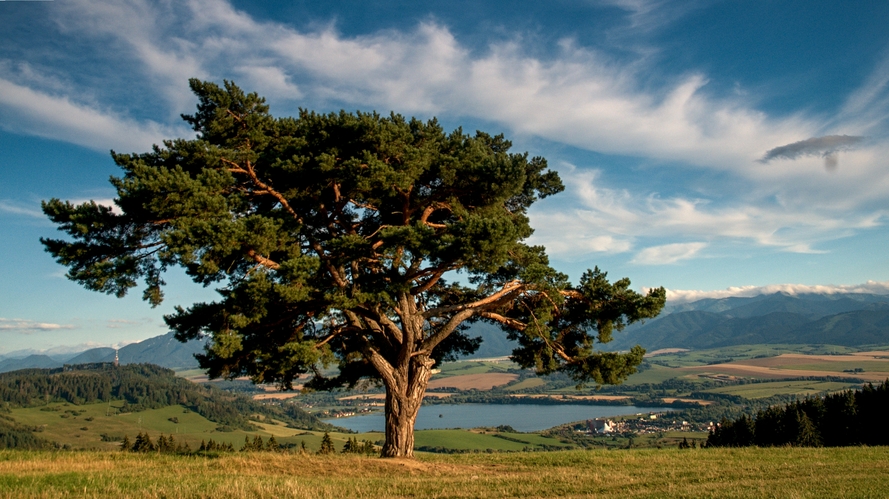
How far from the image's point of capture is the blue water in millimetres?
99531

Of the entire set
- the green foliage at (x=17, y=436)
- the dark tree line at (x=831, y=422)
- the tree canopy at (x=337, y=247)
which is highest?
the tree canopy at (x=337, y=247)

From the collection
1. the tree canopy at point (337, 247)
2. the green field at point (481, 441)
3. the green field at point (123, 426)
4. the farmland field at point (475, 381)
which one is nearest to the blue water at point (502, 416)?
the green field at point (123, 426)

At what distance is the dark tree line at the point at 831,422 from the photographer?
33.0m

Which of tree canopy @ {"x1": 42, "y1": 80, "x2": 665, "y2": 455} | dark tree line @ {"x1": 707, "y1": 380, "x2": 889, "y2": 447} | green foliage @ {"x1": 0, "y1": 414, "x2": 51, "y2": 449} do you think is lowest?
green foliage @ {"x1": 0, "y1": 414, "x2": 51, "y2": 449}

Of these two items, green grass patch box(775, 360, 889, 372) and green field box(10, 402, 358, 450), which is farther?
green grass patch box(775, 360, 889, 372)

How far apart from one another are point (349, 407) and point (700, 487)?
140 m

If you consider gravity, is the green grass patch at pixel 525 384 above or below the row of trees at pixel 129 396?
below

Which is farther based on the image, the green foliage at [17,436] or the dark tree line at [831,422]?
the green foliage at [17,436]

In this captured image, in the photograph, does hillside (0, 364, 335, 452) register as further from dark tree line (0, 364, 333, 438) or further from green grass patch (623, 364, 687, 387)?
green grass patch (623, 364, 687, 387)

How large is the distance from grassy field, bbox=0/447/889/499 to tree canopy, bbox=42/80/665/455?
7.88ft

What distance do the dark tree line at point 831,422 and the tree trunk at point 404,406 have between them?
83.3 ft

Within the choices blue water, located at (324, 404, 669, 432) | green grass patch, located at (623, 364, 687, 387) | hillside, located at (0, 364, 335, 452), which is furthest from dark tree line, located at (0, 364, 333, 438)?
green grass patch, located at (623, 364, 687, 387)

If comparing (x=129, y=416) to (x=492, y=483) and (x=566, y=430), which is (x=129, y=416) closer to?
(x=566, y=430)

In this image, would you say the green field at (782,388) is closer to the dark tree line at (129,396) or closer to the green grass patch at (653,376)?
the green grass patch at (653,376)
